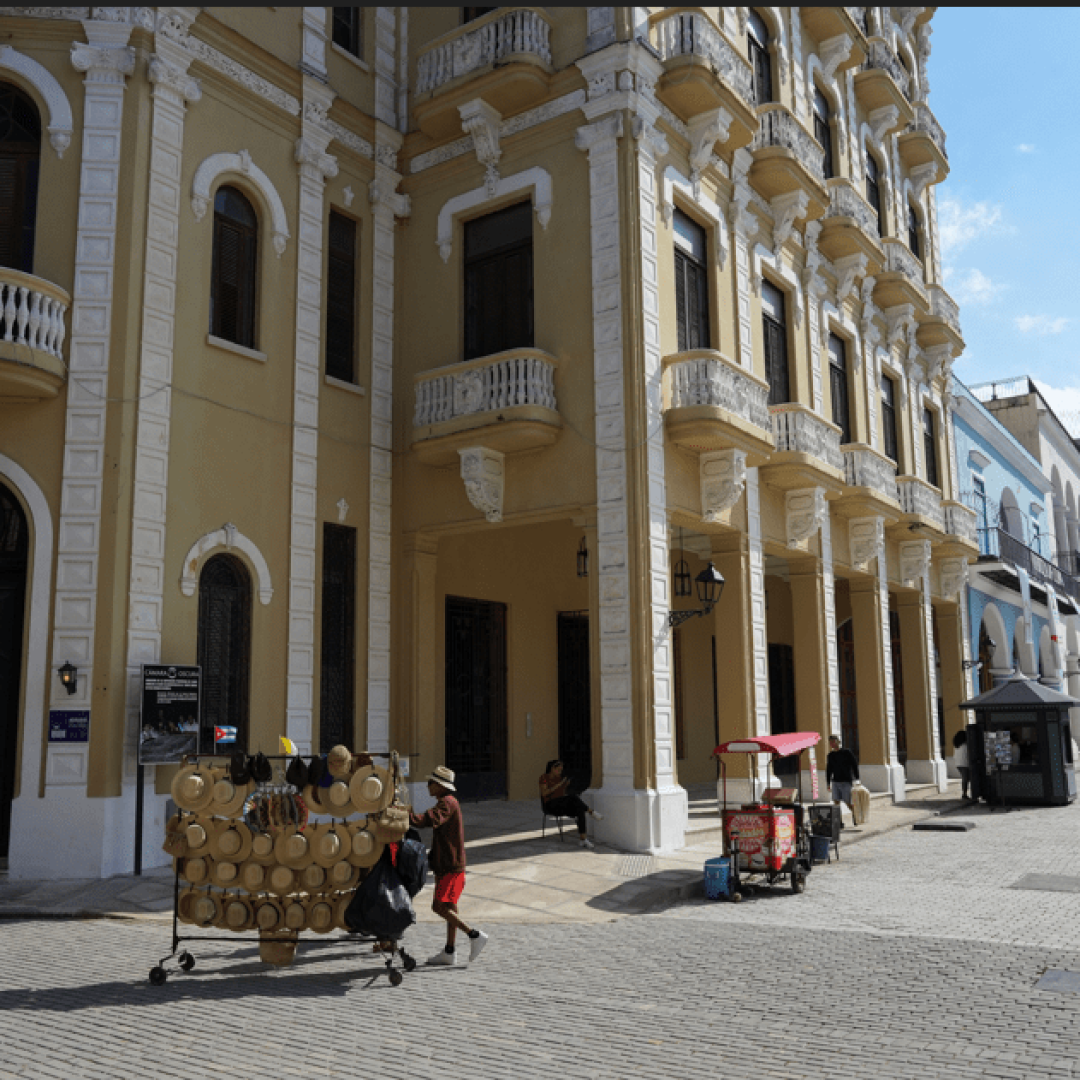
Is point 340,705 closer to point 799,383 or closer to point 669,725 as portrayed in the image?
point 669,725

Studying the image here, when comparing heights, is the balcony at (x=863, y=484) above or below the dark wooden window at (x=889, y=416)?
below

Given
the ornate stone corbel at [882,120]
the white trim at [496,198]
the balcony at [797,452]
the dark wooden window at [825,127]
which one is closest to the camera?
the white trim at [496,198]

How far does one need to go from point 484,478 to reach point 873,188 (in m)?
15.9

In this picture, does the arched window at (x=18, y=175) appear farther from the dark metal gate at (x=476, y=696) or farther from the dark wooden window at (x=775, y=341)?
the dark wooden window at (x=775, y=341)

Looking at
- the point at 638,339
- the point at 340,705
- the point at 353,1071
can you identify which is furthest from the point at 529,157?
the point at 353,1071

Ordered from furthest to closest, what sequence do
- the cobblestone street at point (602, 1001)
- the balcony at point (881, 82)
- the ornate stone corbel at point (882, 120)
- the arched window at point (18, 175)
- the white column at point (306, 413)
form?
the ornate stone corbel at point (882, 120)
the balcony at point (881, 82)
the white column at point (306, 413)
the arched window at point (18, 175)
the cobblestone street at point (602, 1001)

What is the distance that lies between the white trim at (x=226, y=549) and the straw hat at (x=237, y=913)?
6.13 m

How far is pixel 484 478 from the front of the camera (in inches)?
623

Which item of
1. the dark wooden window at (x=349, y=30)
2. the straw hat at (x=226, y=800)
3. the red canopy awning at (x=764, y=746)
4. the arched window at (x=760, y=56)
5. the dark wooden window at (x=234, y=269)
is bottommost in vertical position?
the straw hat at (x=226, y=800)

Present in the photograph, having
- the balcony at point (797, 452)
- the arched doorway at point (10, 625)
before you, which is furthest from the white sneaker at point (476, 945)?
the balcony at point (797, 452)

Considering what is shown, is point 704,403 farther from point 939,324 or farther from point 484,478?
point 939,324

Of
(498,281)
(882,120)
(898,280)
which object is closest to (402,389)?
(498,281)

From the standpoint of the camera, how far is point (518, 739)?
19000 mm

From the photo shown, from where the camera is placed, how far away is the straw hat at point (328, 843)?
332 inches
